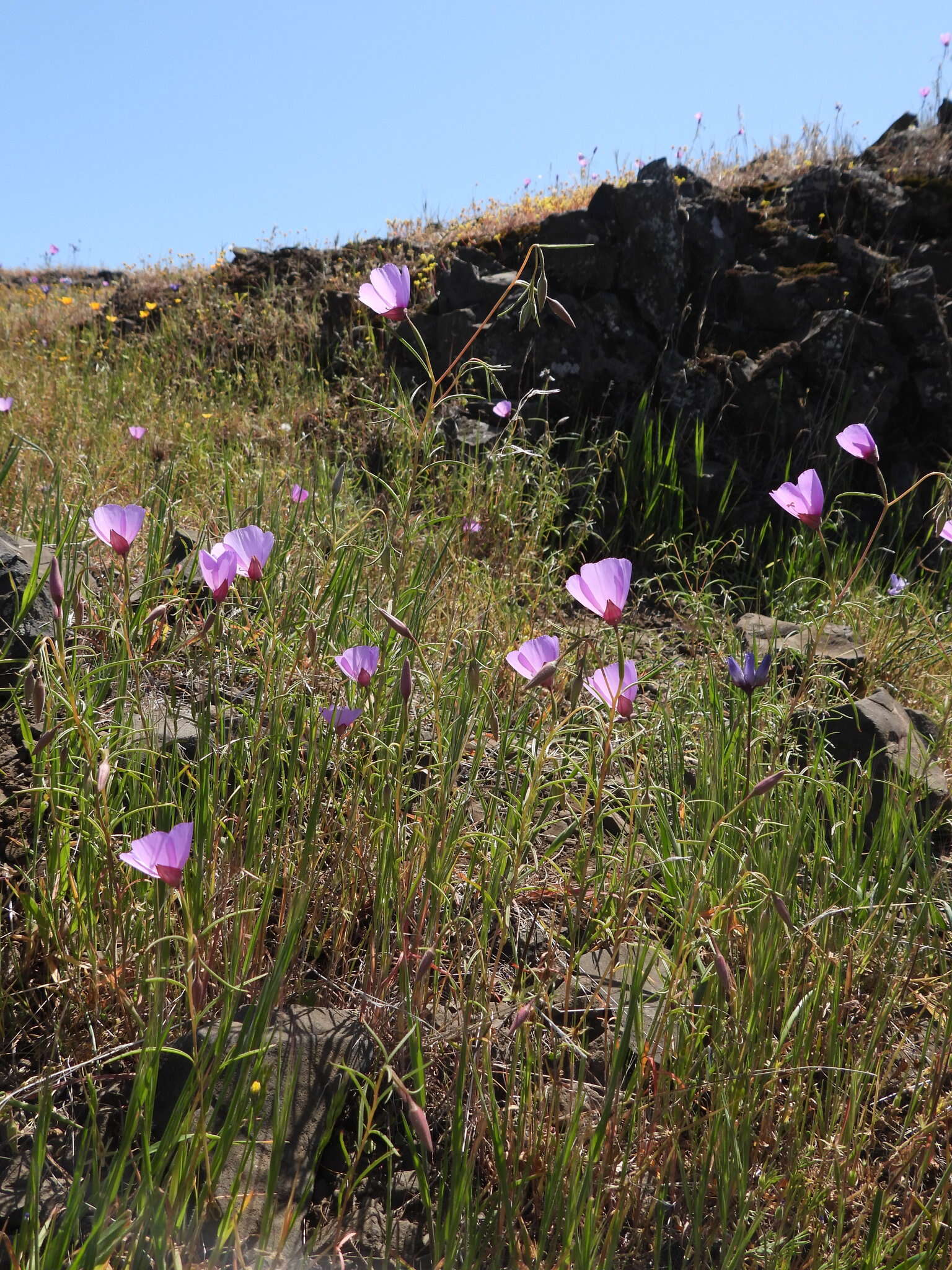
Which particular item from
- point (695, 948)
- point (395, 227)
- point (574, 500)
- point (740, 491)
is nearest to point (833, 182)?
point (740, 491)

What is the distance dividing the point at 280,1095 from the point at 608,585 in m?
0.86

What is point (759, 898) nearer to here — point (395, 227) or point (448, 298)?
point (448, 298)

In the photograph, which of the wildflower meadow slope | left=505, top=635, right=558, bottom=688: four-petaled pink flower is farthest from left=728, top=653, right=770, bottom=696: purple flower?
left=505, top=635, right=558, bottom=688: four-petaled pink flower

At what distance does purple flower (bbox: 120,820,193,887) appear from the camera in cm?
106

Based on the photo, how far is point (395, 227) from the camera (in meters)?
7.85

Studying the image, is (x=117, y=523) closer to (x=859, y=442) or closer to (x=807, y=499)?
(x=807, y=499)

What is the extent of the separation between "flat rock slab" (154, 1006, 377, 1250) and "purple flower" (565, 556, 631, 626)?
737mm

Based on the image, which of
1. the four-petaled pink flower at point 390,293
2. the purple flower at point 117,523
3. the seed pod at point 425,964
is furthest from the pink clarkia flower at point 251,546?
the seed pod at point 425,964

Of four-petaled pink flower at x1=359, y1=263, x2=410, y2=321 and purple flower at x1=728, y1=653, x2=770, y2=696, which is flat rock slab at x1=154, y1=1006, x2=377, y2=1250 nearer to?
purple flower at x1=728, y1=653, x2=770, y2=696

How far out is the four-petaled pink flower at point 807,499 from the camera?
175cm

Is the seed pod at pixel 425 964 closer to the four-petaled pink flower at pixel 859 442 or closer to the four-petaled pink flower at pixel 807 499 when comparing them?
the four-petaled pink flower at pixel 807 499

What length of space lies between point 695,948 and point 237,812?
0.92m

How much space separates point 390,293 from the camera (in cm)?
164

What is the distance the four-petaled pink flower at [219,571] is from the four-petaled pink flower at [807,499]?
40.9 inches
